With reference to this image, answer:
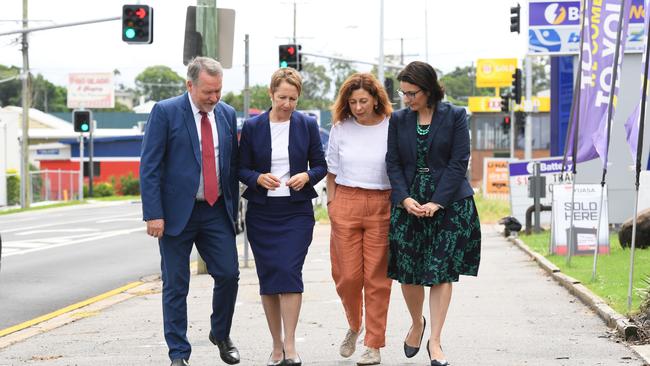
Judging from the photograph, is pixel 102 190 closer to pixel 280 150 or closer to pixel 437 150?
pixel 280 150

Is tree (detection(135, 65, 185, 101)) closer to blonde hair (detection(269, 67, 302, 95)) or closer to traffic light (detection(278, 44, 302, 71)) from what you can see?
traffic light (detection(278, 44, 302, 71))

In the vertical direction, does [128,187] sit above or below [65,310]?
below

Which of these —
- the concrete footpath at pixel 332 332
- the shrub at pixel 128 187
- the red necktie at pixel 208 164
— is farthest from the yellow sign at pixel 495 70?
the red necktie at pixel 208 164

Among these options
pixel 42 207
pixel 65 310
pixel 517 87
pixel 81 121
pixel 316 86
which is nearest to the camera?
pixel 65 310

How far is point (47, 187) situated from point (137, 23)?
35.7 m

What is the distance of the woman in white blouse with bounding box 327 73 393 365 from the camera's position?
327 inches

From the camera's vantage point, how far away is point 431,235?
8219mm

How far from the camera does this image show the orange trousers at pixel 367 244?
27.3 ft

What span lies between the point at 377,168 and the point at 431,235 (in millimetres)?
585

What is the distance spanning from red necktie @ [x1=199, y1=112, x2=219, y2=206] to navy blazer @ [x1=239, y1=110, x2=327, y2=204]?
257 millimetres

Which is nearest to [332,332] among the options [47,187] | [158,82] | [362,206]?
[362,206]

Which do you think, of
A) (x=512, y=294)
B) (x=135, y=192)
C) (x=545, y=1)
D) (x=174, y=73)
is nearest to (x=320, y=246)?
(x=545, y=1)

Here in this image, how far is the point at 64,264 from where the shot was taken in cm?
1975

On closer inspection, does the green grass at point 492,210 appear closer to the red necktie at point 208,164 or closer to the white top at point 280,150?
the white top at point 280,150
